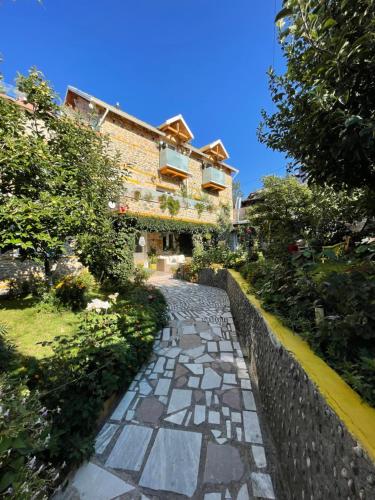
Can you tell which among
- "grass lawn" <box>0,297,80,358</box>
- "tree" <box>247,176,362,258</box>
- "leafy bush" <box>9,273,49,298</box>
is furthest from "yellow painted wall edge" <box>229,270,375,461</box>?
"leafy bush" <box>9,273,49,298</box>

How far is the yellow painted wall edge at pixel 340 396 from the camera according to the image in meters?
0.98

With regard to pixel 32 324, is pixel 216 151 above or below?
above

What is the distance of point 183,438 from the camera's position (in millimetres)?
2209

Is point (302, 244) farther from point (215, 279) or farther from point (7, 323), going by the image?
point (7, 323)

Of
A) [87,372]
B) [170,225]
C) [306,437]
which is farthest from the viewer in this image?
[170,225]

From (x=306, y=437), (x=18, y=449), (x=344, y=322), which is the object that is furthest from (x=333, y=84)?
(x=18, y=449)

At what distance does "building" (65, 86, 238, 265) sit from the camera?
12.4m

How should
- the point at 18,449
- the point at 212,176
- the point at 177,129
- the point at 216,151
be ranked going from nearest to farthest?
the point at 18,449 < the point at 177,129 < the point at 212,176 < the point at 216,151

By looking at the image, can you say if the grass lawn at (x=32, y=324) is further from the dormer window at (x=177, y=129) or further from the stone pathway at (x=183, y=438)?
the dormer window at (x=177, y=129)

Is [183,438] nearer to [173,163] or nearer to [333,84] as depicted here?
[333,84]

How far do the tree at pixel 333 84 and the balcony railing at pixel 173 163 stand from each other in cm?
1263

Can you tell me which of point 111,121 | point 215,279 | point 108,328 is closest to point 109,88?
point 111,121

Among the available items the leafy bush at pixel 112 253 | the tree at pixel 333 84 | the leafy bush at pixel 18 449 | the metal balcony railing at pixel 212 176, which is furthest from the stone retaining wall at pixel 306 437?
the metal balcony railing at pixel 212 176

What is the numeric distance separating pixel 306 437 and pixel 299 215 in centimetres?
768
